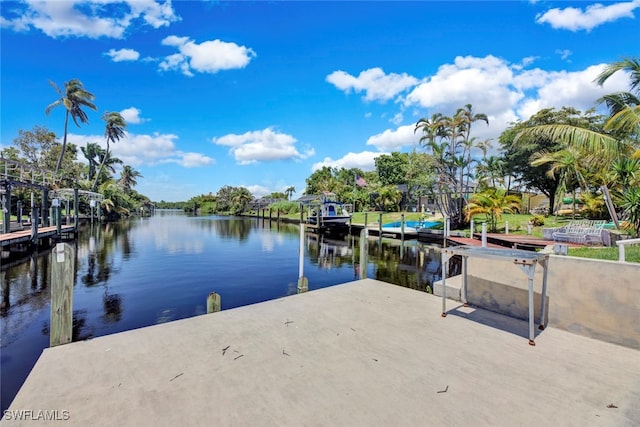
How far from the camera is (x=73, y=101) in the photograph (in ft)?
118

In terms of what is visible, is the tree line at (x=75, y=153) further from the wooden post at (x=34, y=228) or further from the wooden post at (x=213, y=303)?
the wooden post at (x=213, y=303)

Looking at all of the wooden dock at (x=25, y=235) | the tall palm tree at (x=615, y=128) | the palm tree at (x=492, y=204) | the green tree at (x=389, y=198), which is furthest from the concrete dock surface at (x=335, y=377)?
the green tree at (x=389, y=198)

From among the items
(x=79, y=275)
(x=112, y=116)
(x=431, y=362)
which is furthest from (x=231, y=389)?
(x=112, y=116)

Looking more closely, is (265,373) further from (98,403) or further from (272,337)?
(98,403)

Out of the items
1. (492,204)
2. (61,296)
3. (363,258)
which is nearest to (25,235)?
(61,296)

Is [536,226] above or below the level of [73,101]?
below

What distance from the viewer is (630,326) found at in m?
3.65

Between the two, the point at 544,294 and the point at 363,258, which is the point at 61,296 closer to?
the point at 363,258

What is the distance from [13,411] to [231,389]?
1.69 metres

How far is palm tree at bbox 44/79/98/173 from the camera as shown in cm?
3541

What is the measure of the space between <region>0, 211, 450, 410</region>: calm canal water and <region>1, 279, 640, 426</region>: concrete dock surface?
7.25 ft

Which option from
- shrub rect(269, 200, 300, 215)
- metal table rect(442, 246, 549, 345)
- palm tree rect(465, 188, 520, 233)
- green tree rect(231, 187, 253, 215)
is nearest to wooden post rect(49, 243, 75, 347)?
metal table rect(442, 246, 549, 345)

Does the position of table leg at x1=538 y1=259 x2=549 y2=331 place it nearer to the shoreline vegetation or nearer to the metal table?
the metal table

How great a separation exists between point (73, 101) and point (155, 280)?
122 feet
